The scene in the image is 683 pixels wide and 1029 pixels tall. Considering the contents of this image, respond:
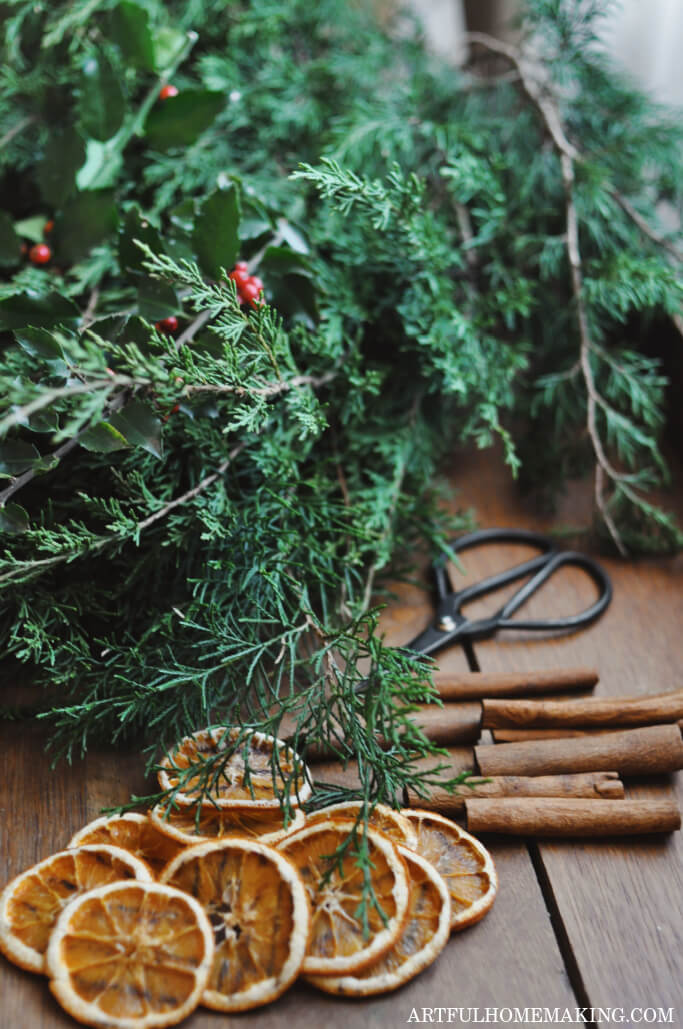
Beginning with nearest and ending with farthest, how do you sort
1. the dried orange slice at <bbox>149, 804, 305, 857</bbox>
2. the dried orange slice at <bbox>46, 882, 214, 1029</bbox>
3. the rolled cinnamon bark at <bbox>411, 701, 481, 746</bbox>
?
the dried orange slice at <bbox>46, 882, 214, 1029</bbox> < the dried orange slice at <bbox>149, 804, 305, 857</bbox> < the rolled cinnamon bark at <bbox>411, 701, 481, 746</bbox>

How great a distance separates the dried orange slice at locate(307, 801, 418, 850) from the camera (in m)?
0.70

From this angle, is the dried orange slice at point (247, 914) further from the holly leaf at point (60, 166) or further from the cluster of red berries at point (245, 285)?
the holly leaf at point (60, 166)

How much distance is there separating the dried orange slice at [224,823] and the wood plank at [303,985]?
0.25 ft

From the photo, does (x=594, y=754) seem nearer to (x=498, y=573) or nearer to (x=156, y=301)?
(x=498, y=573)

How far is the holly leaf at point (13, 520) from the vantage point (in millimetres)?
715

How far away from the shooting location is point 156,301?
2.74ft

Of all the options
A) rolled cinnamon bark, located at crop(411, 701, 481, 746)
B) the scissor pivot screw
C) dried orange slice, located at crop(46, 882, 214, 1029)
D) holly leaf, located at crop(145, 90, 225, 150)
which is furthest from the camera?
holly leaf, located at crop(145, 90, 225, 150)

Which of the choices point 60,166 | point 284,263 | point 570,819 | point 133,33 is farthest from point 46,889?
point 133,33

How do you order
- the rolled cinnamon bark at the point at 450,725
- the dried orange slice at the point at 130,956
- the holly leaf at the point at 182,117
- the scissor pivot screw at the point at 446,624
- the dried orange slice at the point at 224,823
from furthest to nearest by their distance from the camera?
1. the holly leaf at the point at 182,117
2. the scissor pivot screw at the point at 446,624
3. the rolled cinnamon bark at the point at 450,725
4. the dried orange slice at the point at 224,823
5. the dried orange slice at the point at 130,956

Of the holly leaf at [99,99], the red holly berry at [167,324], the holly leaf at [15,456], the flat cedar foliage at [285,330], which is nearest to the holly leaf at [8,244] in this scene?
the flat cedar foliage at [285,330]

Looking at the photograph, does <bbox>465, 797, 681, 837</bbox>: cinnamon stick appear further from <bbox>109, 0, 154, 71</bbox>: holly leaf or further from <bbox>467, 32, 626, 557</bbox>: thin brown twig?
<bbox>109, 0, 154, 71</bbox>: holly leaf

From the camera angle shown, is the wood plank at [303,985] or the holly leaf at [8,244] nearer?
the wood plank at [303,985]

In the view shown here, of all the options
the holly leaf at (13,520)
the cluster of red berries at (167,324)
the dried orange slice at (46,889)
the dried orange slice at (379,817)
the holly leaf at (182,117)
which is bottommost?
the dried orange slice at (46,889)

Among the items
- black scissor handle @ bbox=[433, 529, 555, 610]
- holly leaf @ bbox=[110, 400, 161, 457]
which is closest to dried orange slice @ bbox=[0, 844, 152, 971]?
holly leaf @ bbox=[110, 400, 161, 457]
